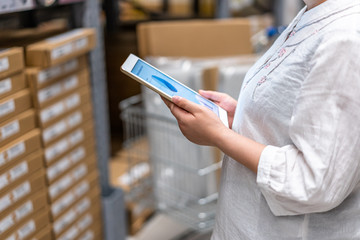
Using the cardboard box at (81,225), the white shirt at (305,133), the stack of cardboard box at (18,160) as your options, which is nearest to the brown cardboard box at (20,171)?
the stack of cardboard box at (18,160)

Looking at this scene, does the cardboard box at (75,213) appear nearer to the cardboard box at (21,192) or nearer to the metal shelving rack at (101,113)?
the metal shelving rack at (101,113)

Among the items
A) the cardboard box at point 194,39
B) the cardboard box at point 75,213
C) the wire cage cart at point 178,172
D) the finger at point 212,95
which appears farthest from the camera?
the cardboard box at point 194,39

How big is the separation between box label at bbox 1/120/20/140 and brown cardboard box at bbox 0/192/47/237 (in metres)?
0.23

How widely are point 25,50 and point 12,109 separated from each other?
23cm

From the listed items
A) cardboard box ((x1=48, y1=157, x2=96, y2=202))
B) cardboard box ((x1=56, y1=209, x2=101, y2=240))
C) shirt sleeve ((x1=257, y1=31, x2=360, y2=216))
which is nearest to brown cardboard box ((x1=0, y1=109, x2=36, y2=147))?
cardboard box ((x1=48, y1=157, x2=96, y2=202))

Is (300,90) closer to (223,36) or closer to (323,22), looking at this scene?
(323,22)

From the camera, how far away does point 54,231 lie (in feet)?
4.91

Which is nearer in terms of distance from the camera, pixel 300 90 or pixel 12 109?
pixel 300 90

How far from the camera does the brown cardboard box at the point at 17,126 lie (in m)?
1.20

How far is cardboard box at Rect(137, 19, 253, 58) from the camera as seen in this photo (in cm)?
196

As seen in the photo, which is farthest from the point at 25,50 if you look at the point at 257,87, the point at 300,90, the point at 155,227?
the point at 155,227

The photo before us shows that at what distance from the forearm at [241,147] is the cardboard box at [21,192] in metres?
0.68

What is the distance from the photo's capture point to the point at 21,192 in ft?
4.23

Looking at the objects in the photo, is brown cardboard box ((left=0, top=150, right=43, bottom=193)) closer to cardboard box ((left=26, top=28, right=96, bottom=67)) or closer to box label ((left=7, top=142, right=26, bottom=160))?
box label ((left=7, top=142, right=26, bottom=160))
